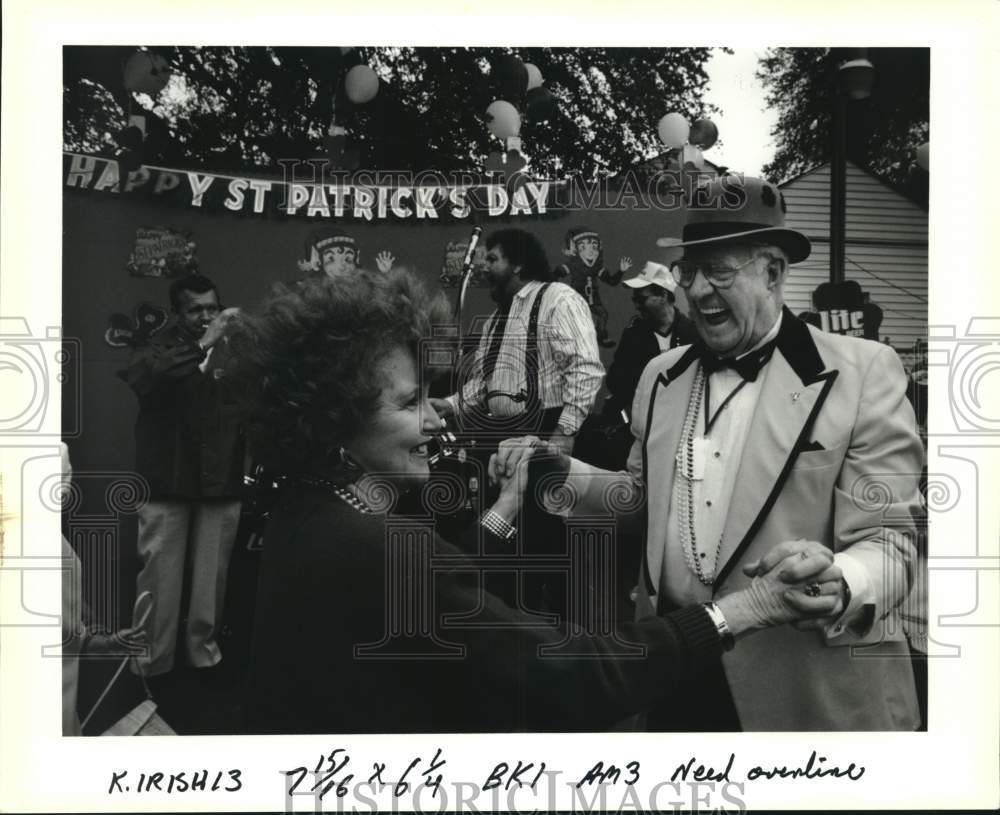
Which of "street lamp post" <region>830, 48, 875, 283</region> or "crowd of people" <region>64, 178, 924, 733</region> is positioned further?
"street lamp post" <region>830, 48, 875, 283</region>

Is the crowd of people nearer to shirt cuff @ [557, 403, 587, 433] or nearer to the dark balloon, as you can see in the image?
shirt cuff @ [557, 403, 587, 433]

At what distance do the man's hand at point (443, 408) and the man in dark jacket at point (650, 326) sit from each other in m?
0.60

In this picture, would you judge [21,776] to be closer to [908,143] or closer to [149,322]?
[149,322]

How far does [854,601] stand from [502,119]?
2.21 m

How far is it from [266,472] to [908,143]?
2760 mm

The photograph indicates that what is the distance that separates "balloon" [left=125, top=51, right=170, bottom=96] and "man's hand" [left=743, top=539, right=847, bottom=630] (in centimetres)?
283

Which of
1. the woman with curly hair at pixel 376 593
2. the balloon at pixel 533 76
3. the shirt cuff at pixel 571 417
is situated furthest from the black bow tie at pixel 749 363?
the balloon at pixel 533 76

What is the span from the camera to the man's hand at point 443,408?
13.3ft

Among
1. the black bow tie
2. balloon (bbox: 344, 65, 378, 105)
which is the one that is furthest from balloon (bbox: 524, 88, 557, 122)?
the black bow tie

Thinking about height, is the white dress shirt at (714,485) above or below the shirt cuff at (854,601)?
above

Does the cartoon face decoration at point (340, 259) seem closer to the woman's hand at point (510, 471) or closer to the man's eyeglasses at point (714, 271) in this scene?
the woman's hand at point (510, 471)

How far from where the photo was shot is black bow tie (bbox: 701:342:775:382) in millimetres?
4152

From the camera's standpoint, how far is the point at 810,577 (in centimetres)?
398

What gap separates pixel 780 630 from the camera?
408cm
